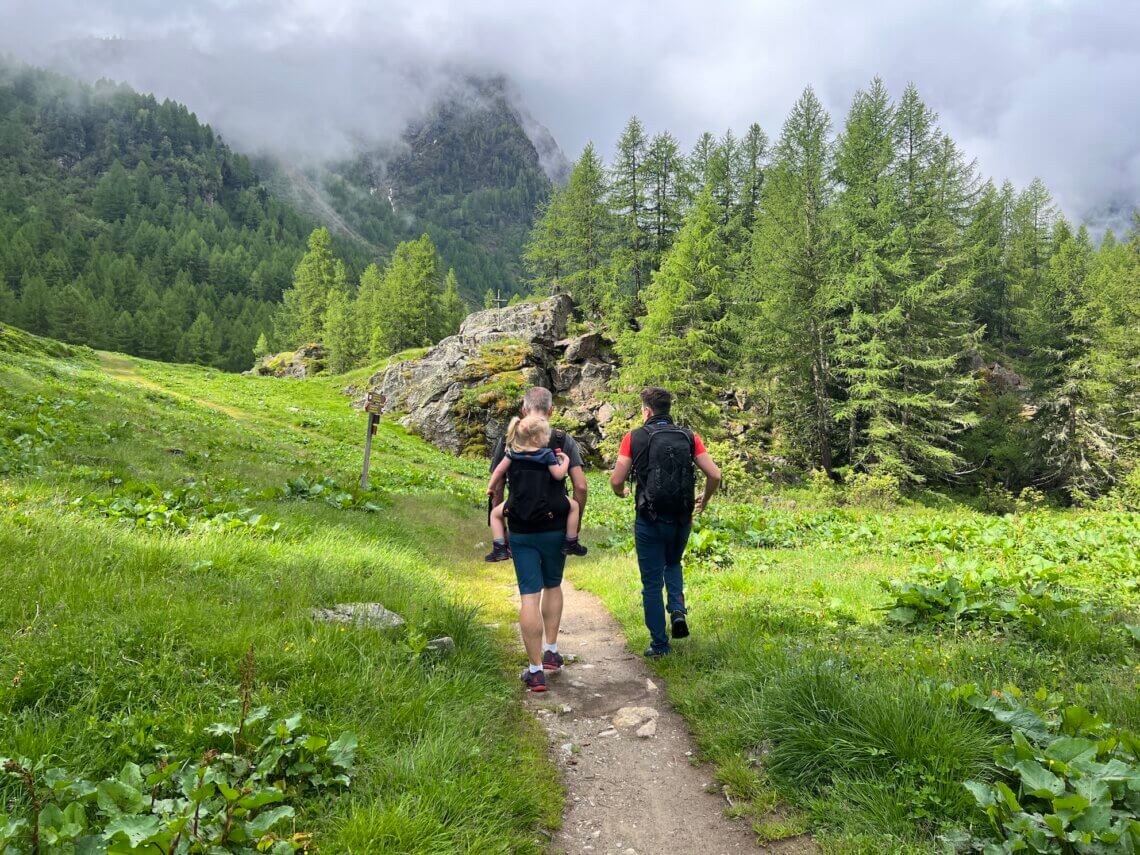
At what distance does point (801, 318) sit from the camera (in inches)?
1219

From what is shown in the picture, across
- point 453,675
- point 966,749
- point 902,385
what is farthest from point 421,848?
point 902,385

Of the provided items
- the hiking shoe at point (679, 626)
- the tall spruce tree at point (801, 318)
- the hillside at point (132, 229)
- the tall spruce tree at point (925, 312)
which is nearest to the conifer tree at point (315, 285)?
the hillside at point (132, 229)

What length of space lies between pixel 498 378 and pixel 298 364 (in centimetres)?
3468

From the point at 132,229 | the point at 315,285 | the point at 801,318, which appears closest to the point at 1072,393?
the point at 801,318

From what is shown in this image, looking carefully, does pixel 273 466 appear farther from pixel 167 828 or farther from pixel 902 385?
pixel 902 385

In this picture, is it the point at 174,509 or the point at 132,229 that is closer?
the point at 174,509

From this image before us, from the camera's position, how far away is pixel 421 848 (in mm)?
2867

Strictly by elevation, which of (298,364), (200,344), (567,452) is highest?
(200,344)

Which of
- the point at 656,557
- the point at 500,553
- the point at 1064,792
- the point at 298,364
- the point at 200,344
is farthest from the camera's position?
the point at 200,344

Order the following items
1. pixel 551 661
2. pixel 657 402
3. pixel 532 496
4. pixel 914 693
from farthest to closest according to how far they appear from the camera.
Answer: pixel 657 402 < pixel 551 661 < pixel 532 496 < pixel 914 693

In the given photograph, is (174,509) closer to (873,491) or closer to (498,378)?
(873,491)

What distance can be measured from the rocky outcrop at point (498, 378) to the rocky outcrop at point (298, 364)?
19.5 metres

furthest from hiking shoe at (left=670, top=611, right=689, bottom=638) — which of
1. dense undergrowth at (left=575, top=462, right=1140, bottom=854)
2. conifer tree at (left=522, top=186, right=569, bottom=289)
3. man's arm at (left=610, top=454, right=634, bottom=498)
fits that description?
conifer tree at (left=522, top=186, right=569, bottom=289)

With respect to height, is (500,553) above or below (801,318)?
below
